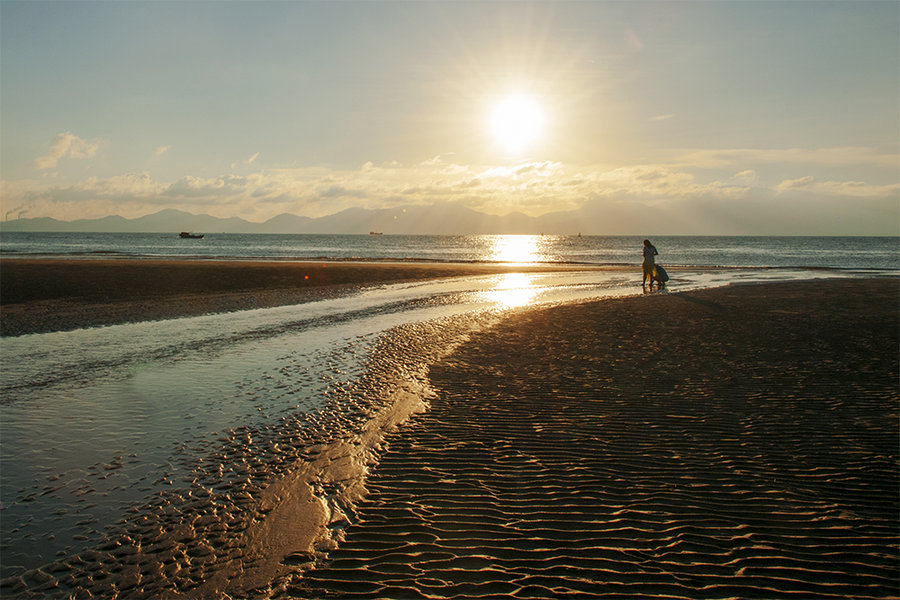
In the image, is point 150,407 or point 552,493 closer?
point 552,493

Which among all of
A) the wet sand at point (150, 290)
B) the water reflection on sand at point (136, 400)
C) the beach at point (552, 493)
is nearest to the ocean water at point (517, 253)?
the wet sand at point (150, 290)

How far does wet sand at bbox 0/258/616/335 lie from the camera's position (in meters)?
21.5

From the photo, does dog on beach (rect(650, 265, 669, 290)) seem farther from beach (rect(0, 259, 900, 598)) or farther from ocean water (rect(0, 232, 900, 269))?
ocean water (rect(0, 232, 900, 269))

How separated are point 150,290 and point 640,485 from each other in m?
29.9

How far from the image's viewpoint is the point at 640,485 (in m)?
6.50

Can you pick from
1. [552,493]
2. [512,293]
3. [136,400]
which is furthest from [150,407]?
[512,293]

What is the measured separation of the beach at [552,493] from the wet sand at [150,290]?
15.1m

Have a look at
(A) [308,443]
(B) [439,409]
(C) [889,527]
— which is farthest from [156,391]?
(C) [889,527]

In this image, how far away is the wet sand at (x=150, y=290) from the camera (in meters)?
21.5

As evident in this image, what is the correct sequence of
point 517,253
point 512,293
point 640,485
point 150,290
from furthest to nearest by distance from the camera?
1. point 517,253
2. point 512,293
3. point 150,290
4. point 640,485

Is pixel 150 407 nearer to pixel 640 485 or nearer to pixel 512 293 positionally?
pixel 640 485

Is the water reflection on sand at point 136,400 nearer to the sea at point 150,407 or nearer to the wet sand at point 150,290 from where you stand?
the sea at point 150,407

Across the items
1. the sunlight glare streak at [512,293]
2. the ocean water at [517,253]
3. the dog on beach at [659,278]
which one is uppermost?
the ocean water at [517,253]

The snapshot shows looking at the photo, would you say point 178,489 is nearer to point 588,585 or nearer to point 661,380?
point 588,585
